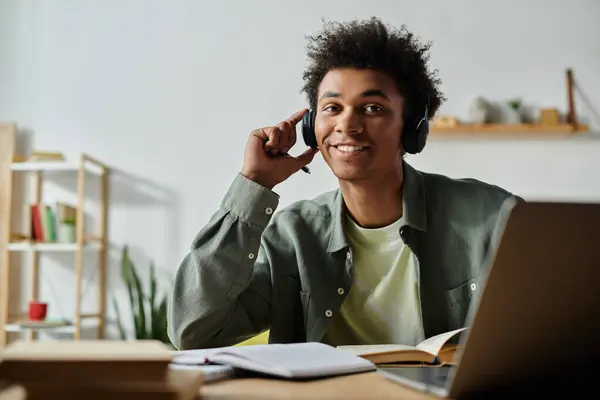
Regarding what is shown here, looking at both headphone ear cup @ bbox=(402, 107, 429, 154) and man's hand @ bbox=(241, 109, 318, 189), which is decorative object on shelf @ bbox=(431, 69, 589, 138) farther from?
man's hand @ bbox=(241, 109, 318, 189)

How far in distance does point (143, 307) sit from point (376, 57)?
2487 millimetres

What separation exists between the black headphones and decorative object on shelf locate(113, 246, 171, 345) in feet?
7.14

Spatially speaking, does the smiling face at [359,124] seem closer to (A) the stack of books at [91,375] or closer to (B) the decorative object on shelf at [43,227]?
(A) the stack of books at [91,375]

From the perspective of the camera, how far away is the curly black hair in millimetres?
1732

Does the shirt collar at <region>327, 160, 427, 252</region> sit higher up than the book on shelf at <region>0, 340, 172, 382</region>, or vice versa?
the shirt collar at <region>327, 160, 427, 252</region>

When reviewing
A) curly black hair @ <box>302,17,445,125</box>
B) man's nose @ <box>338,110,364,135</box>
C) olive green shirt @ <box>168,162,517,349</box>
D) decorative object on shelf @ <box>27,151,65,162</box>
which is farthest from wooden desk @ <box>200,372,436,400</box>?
decorative object on shelf @ <box>27,151,65,162</box>

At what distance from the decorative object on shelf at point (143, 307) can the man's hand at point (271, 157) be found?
7.24ft

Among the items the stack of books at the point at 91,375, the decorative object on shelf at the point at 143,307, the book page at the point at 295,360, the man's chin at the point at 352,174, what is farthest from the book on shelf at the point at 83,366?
the decorative object on shelf at the point at 143,307

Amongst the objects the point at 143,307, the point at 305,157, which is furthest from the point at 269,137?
the point at 143,307

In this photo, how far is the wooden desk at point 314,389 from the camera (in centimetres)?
66

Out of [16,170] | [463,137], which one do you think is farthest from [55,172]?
[463,137]

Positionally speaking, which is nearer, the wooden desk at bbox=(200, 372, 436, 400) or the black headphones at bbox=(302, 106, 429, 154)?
the wooden desk at bbox=(200, 372, 436, 400)

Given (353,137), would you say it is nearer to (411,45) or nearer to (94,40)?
(411,45)

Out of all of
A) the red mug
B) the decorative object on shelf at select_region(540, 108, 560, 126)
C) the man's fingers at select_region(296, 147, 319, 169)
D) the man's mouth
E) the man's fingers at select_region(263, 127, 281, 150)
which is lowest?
the red mug
